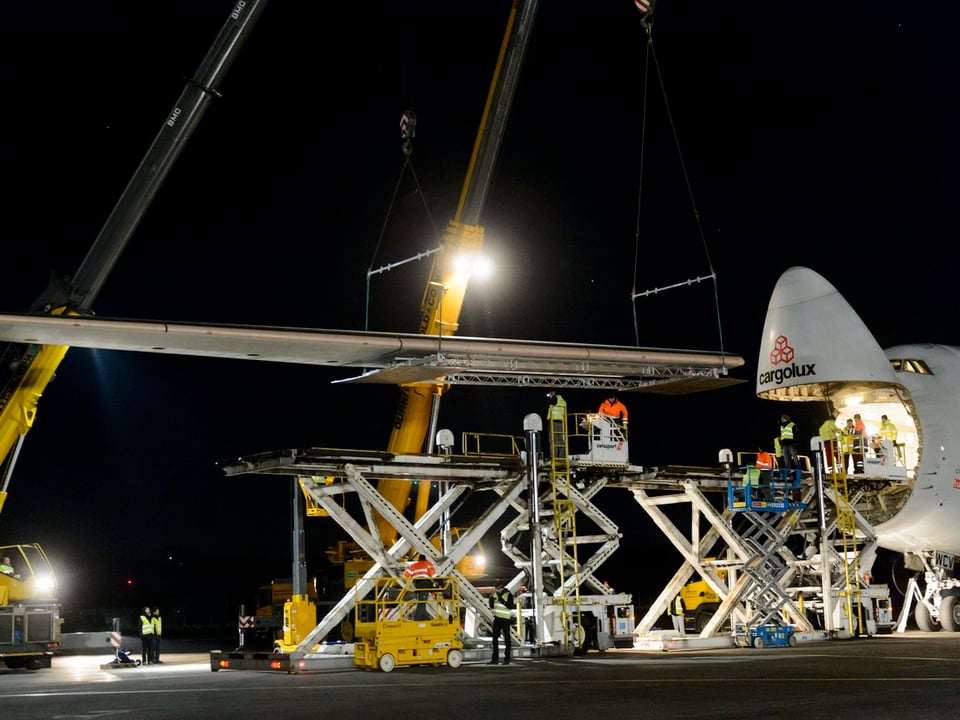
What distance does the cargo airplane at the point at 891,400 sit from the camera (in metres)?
30.8

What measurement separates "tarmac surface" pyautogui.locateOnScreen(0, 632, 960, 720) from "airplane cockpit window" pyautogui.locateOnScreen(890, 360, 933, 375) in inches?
384

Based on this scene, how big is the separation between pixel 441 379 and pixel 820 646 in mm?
11691

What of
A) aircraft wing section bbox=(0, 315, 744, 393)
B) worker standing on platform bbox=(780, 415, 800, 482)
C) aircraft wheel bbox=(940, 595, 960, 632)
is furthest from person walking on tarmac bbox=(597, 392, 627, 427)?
aircraft wheel bbox=(940, 595, 960, 632)

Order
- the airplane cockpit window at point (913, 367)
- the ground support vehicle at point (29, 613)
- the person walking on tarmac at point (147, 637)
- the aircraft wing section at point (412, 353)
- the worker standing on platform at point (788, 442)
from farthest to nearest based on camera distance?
the airplane cockpit window at point (913, 367) → the worker standing on platform at point (788, 442) → the person walking on tarmac at point (147, 637) → the ground support vehicle at point (29, 613) → the aircraft wing section at point (412, 353)

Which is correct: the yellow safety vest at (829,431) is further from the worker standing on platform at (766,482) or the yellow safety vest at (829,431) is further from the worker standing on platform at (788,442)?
the worker standing on platform at (766,482)

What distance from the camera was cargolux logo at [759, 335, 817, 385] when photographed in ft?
103

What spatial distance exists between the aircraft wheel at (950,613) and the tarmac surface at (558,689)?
26.8ft

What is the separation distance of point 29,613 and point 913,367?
84.4 feet

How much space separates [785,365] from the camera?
104 ft

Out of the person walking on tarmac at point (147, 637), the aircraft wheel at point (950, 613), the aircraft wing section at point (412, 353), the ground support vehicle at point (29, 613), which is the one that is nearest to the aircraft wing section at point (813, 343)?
the aircraft wing section at point (412, 353)

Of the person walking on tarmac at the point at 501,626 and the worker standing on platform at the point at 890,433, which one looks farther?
the worker standing on platform at the point at 890,433

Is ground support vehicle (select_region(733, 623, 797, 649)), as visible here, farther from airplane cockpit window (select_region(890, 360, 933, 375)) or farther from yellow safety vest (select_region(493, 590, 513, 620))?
airplane cockpit window (select_region(890, 360, 933, 375))

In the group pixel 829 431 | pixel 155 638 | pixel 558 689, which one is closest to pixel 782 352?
pixel 829 431

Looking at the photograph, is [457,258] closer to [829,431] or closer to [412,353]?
[412,353]
